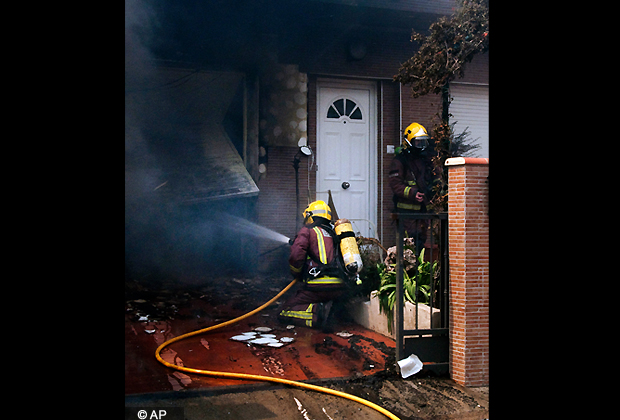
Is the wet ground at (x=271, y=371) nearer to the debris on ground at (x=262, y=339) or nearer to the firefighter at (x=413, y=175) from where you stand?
the debris on ground at (x=262, y=339)

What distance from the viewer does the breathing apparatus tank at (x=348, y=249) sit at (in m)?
6.05

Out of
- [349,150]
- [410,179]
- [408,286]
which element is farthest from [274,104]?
[408,286]

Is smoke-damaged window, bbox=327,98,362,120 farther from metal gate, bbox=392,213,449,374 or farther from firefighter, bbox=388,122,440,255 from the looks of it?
metal gate, bbox=392,213,449,374

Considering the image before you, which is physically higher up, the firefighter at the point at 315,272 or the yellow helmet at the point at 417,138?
the yellow helmet at the point at 417,138

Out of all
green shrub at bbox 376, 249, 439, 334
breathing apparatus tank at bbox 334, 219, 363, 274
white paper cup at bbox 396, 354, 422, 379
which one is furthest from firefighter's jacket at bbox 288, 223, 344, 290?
white paper cup at bbox 396, 354, 422, 379

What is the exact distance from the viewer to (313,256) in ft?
20.1

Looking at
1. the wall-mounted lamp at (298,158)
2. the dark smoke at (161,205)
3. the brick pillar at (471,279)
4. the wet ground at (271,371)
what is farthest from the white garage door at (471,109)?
the brick pillar at (471,279)

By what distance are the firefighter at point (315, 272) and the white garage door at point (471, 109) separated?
5.42m

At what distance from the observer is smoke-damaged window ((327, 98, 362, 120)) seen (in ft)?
32.1

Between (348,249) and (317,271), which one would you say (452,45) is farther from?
(317,271)

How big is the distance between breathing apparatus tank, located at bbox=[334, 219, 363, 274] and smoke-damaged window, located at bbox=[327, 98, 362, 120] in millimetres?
4006
